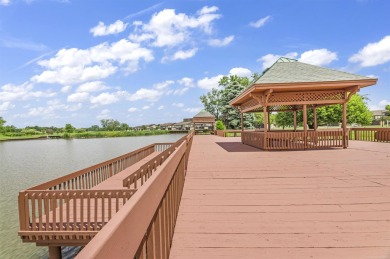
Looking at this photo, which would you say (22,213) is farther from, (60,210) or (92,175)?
(92,175)

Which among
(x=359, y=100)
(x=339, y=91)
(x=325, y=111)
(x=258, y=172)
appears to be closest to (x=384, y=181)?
(x=258, y=172)

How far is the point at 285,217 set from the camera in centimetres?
342

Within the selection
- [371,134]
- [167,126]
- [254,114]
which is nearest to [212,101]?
[254,114]

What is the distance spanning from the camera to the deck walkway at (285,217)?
2.58m

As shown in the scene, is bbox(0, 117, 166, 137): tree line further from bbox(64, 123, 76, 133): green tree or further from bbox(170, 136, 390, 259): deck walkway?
bbox(170, 136, 390, 259): deck walkway

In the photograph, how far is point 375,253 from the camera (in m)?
2.44

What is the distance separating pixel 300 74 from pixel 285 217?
11.1 meters

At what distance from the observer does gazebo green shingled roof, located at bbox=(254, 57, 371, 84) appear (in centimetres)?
1211

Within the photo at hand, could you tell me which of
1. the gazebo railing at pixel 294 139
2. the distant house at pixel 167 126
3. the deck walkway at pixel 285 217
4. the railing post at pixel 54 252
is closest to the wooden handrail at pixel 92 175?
the railing post at pixel 54 252

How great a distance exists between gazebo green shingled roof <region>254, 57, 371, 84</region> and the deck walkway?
23.3ft

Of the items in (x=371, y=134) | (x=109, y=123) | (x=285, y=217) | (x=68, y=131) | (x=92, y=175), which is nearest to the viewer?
(x=285, y=217)

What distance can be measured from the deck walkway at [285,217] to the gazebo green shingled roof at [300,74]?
7.11 m

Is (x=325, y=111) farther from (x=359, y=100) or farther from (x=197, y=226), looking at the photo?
(x=197, y=226)

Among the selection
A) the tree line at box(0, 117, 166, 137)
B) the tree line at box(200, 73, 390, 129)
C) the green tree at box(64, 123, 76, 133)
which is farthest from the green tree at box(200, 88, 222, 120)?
the green tree at box(64, 123, 76, 133)
